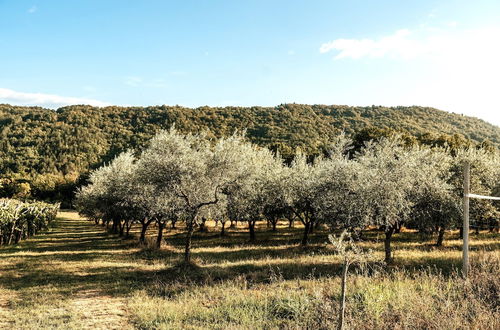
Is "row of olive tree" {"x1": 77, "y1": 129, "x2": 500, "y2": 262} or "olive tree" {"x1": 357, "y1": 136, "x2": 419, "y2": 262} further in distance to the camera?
"row of olive tree" {"x1": 77, "y1": 129, "x2": 500, "y2": 262}

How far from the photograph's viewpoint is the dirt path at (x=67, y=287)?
12.9 m

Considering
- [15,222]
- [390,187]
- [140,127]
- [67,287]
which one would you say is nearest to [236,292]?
[67,287]

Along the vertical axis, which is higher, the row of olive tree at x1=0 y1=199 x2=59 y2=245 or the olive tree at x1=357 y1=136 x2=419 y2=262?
the olive tree at x1=357 y1=136 x2=419 y2=262

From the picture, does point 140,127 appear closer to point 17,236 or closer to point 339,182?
point 17,236

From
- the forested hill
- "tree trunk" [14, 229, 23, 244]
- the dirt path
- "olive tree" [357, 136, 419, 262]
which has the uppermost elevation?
the forested hill

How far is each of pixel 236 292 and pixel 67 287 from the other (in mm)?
11337

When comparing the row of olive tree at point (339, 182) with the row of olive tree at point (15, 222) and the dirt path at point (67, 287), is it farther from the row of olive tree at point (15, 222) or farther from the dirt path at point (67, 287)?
the row of olive tree at point (15, 222)

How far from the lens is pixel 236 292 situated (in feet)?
49.0

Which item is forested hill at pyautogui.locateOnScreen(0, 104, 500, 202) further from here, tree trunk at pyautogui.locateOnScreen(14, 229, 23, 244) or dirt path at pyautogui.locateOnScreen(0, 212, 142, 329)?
dirt path at pyautogui.locateOnScreen(0, 212, 142, 329)

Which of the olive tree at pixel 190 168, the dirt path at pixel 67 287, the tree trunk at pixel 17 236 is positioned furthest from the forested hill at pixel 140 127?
the dirt path at pixel 67 287

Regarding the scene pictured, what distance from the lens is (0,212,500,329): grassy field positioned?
944 centimetres

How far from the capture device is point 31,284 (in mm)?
19484

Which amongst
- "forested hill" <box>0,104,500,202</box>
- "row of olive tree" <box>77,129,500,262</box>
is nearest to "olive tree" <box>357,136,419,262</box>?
"row of olive tree" <box>77,129,500,262</box>

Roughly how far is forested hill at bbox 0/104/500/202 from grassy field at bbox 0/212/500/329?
96.8 meters
